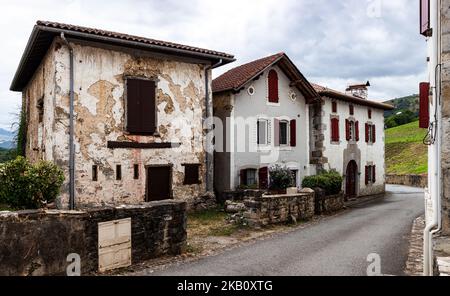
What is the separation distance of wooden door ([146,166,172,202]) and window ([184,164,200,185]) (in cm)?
71

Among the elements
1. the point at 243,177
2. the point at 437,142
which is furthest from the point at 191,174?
the point at 437,142

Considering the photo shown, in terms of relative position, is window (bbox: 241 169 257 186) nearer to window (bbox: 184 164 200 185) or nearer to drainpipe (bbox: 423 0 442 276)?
window (bbox: 184 164 200 185)

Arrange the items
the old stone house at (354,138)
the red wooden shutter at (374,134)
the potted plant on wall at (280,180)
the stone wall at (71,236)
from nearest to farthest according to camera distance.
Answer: the stone wall at (71,236) → the potted plant on wall at (280,180) → the old stone house at (354,138) → the red wooden shutter at (374,134)

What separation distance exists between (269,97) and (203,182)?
18.6ft

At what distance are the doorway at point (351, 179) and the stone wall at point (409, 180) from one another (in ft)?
35.3

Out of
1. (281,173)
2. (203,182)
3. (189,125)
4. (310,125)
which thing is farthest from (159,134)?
(310,125)

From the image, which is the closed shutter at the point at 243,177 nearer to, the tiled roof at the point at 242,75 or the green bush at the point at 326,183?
the green bush at the point at 326,183

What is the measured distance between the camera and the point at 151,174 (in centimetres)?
1355

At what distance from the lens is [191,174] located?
1463 cm

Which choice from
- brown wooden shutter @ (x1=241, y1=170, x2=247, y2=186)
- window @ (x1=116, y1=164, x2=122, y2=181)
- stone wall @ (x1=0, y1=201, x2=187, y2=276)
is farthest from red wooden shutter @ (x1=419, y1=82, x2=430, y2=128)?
window @ (x1=116, y1=164, x2=122, y2=181)

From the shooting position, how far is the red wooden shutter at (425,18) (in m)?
8.26

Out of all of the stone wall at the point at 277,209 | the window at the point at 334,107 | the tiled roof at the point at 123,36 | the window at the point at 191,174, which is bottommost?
the stone wall at the point at 277,209

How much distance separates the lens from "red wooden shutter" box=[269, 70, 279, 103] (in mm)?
17766

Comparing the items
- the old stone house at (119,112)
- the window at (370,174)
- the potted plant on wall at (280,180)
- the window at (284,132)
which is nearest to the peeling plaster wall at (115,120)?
the old stone house at (119,112)
